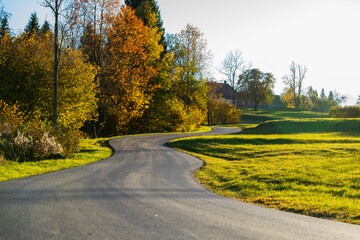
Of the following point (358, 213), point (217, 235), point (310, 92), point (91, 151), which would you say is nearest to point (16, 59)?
point (91, 151)

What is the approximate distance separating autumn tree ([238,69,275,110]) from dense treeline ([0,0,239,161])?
36244 mm

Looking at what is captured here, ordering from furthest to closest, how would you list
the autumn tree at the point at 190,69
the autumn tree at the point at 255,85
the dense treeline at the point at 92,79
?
the autumn tree at the point at 255,85 < the autumn tree at the point at 190,69 < the dense treeline at the point at 92,79

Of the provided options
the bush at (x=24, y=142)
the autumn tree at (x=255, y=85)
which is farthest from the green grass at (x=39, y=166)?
the autumn tree at (x=255, y=85)

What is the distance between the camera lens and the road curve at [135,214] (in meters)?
4.58

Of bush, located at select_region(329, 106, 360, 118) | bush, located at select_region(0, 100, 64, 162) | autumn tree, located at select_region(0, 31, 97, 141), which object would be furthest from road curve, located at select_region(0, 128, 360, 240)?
bush, located at select_region(329, 106, 360, 118)

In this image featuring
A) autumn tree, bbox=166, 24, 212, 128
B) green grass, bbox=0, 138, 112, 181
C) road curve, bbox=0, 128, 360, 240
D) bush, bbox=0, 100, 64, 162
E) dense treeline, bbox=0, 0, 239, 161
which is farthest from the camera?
autumn tree, bbox=166, 24, 212, 128

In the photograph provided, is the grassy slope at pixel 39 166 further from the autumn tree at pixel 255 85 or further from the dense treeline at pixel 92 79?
the autumn tree at pixel 255 85

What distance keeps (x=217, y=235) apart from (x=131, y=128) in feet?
99.6

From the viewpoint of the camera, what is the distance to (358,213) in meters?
6.18

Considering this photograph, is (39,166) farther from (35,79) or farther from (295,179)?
(295,179)

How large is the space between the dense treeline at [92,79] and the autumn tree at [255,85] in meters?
36.2

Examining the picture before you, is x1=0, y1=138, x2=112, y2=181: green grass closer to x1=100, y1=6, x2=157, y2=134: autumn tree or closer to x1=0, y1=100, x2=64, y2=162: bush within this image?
x1=0, y1=100, x2=64, y2=162: bush

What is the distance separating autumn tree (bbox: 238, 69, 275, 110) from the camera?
79062 mm

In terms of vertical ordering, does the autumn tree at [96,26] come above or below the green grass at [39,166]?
above
